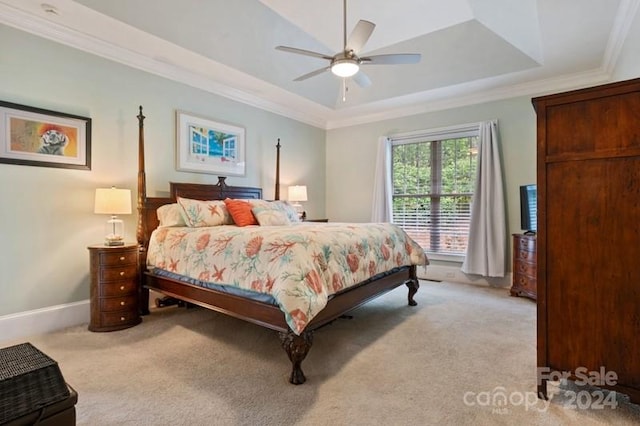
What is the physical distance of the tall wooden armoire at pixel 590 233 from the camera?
1.62m

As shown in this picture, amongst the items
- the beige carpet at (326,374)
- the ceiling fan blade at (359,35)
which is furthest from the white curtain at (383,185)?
the ceiling fan blade at (359,35)

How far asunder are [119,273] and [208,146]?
6.43 ft

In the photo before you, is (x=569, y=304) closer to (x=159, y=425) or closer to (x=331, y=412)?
(x=331, y=412)

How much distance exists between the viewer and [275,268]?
7.13ft

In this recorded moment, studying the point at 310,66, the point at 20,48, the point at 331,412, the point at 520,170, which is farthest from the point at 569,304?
the point at 20,48

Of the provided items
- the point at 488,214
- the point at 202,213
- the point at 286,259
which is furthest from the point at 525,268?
the point at 202,213

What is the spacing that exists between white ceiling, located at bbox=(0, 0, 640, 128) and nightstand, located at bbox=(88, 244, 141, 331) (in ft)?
6.79

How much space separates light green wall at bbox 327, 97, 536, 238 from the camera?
4.42m

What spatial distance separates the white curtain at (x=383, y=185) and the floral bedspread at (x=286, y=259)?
216cm

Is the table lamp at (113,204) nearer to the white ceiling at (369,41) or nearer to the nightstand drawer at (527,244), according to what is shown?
the white ceiling at (369,41)

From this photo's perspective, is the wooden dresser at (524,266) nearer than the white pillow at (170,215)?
No

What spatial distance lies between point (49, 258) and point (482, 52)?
16.8ft

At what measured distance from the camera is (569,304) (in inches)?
70.0

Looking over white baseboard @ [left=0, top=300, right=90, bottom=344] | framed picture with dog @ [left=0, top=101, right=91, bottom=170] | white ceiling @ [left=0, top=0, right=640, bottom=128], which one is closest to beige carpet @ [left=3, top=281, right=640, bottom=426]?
white baseboard @ [left=0, top=300, right=90, bottom=344]
